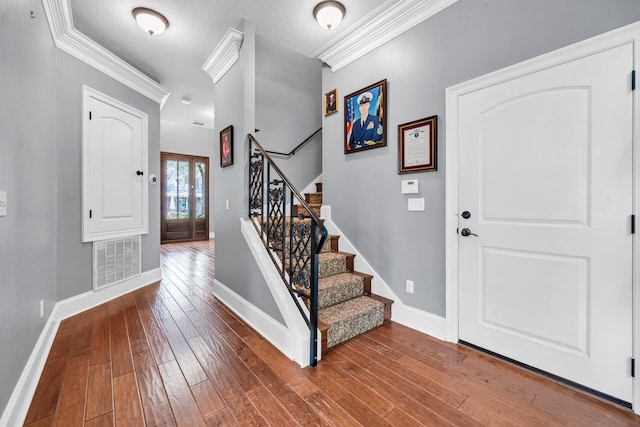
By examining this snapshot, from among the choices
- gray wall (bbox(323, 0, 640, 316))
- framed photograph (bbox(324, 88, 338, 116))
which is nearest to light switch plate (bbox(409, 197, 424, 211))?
gray wall (bbox(323, 0, 640, 316))

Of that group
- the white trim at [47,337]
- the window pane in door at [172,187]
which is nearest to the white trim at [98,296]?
the white trim at [47,337]

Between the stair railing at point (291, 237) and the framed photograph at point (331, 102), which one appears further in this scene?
the framed photograph at point (331, 102)

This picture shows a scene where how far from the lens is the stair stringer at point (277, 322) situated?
72.0 inches

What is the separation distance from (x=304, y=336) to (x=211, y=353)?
2.38ft

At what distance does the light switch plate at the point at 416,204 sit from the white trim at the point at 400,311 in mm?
770

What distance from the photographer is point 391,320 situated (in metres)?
2.49

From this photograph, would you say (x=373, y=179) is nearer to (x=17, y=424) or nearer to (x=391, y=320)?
(x=391, y=320)

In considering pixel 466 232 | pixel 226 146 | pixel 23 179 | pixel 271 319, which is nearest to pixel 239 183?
pixel 226 146

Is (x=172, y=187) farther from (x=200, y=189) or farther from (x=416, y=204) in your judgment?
(x=416, y=204)

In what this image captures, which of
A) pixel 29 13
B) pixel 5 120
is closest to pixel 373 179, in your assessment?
pixel 5 120

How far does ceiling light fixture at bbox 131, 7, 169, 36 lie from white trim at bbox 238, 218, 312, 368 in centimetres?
200

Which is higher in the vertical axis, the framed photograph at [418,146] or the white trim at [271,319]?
the framed photograph at [418,146]

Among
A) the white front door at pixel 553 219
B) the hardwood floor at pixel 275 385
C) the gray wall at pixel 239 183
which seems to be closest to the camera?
the hardwood floor at pixel 275 385

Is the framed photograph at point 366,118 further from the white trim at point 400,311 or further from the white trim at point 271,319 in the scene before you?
the white trim at point 271,319
